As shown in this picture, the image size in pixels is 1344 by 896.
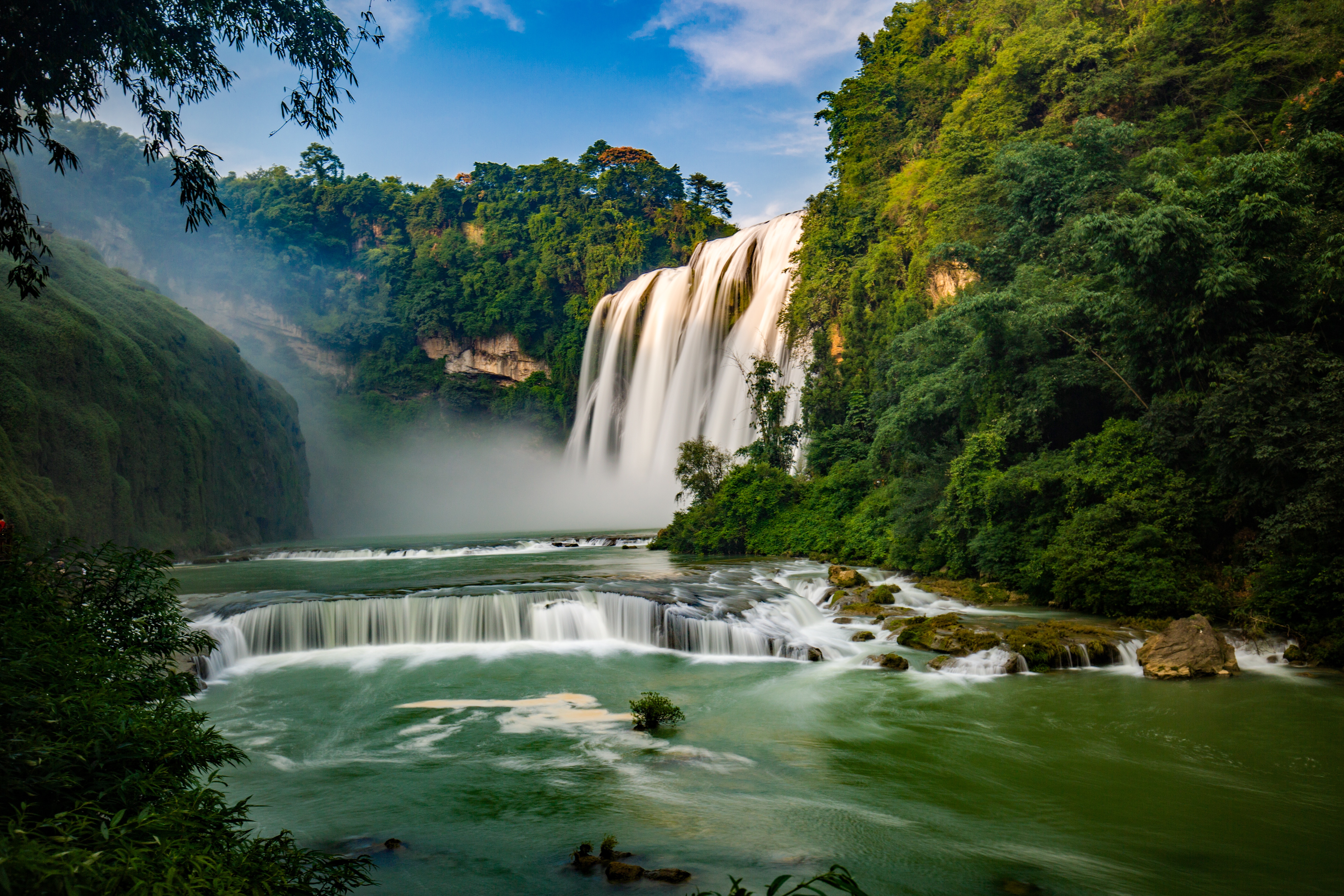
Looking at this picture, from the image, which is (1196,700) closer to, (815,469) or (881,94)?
(815,469)

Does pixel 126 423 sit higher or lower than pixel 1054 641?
higher

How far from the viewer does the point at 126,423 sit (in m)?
23.7

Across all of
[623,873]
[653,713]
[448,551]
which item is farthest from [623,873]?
[448,551]

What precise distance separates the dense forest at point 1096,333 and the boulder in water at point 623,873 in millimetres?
10443

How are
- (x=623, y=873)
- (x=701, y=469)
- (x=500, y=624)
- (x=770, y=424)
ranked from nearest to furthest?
(x=623, y=873) < (x=500, y=624) < (x=701, y=469) < (x=770, y=424)

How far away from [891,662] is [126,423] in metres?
23.5

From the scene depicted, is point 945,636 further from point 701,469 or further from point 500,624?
point 701,469

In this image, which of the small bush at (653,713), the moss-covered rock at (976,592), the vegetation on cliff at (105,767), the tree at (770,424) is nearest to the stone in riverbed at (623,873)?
the vegetation on cliff at (105,767)

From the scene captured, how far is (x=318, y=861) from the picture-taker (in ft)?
13.1

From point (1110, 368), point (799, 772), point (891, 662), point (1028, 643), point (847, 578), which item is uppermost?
point (1110, 368)

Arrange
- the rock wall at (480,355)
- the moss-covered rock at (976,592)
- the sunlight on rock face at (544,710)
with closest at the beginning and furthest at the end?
1. the sunlight on rock face at (544,710)
2. the moss-covered rock at (976,592)
3. the rock wall at (480,355)

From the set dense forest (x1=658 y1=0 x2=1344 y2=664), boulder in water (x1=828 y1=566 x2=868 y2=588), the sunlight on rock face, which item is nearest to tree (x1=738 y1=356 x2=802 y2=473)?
dense forest (x1=658 y1=0 x2=1344 y2=664)

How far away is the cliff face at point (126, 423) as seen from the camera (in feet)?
64.6

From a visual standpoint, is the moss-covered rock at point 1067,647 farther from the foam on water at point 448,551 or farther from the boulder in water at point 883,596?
the foam on water at point 448,551
